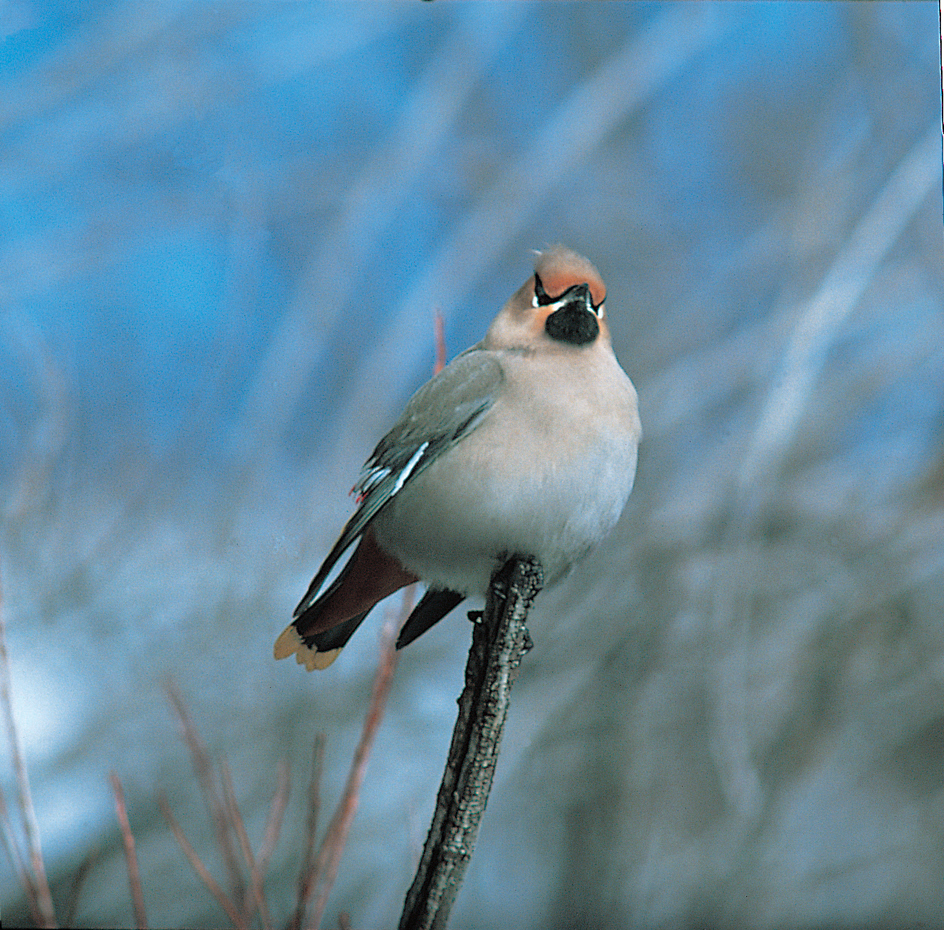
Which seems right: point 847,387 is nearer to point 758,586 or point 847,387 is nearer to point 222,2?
point 758,586

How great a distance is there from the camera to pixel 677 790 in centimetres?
325

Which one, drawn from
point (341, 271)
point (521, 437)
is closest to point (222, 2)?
point (341, 271)

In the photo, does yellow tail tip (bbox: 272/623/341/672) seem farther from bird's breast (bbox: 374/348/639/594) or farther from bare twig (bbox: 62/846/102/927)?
bare twig (bbox: 62/846/102/927)

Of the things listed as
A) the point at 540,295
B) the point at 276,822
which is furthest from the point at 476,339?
the point at 276,822

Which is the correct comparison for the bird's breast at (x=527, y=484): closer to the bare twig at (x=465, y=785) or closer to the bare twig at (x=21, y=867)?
the bare twig at (x=465, y=785)

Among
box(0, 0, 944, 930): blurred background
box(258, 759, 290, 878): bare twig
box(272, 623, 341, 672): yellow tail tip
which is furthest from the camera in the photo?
box(0, 0, 944, 930): blurred background

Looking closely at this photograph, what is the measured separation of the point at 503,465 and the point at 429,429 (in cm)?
19

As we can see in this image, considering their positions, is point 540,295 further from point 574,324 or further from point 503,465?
point 503,465

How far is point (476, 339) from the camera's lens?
2793mm

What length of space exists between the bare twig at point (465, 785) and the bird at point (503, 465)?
42 cm

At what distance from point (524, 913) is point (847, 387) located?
1.79 metres

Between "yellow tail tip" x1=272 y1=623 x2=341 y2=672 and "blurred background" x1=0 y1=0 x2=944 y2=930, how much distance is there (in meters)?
0.34

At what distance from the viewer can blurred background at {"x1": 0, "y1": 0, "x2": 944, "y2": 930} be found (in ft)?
8.61

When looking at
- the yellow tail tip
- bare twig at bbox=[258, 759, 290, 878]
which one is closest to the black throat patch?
the yellow tail tip
